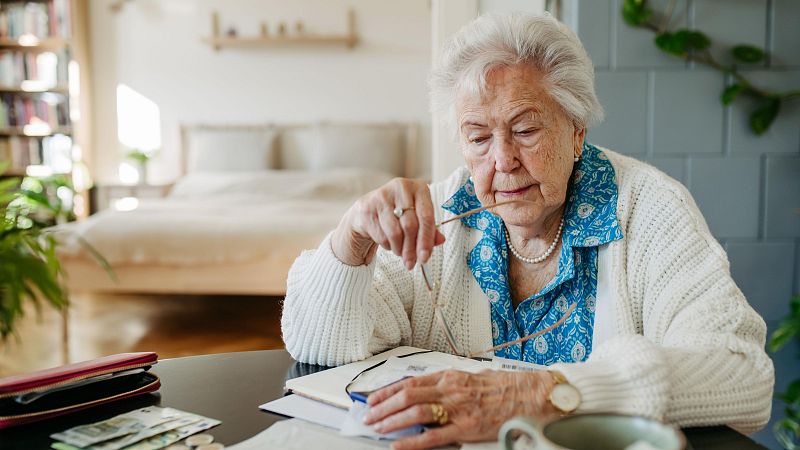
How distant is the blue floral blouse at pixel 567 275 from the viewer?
47.5 inches

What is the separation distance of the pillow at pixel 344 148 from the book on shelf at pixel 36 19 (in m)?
1.95

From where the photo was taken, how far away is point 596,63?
184cm

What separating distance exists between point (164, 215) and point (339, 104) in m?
2.29

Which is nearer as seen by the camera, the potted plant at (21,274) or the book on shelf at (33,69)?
the potted plant at (21,274)

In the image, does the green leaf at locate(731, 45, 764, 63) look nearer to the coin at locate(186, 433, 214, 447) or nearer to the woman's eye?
the woman's eye

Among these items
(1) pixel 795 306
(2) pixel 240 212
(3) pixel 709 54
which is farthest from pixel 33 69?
(1) pixel 795 306

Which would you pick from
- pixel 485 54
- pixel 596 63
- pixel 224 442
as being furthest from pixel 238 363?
pixel 596 63

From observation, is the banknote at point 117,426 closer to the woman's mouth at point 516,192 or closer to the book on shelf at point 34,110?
the woman's mouth at point 516,192

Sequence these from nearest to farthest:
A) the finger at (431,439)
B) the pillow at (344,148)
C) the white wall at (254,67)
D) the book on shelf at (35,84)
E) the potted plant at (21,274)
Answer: the potted plant at (21,274) → the finger at (431,439) → the pillow at (344,148) → the book on shelf at (35,84) → the white wall at (254,67)

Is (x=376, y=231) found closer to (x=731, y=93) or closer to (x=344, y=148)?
(x=731, y=93)

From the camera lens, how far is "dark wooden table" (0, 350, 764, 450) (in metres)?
0.77

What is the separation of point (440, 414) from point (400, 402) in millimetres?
47

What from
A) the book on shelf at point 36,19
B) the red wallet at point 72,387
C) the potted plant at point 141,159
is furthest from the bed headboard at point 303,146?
the red wallet at point 72,387

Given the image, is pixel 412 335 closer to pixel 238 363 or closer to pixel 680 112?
pixel 238 363
